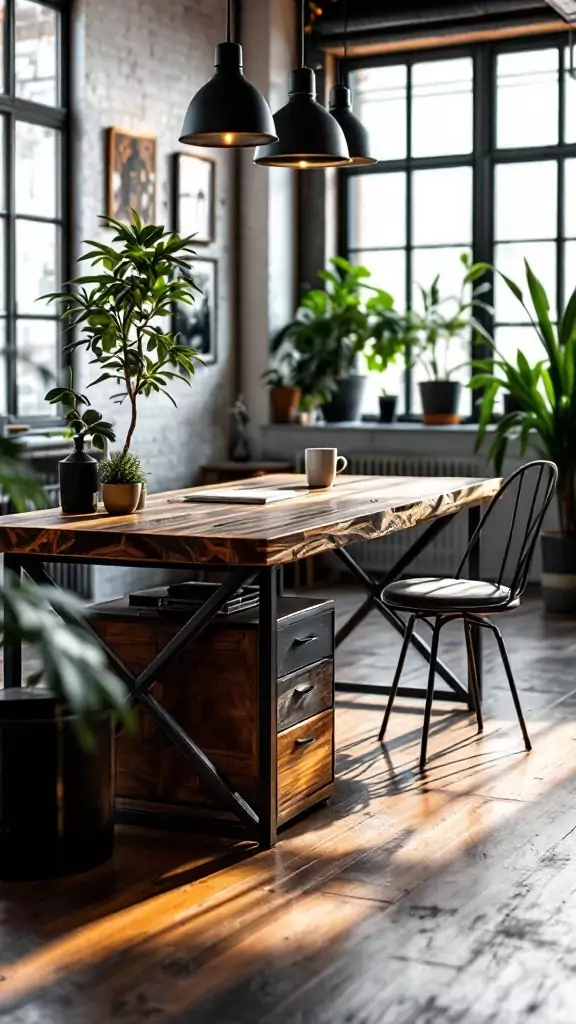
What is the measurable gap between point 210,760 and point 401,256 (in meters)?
5.68

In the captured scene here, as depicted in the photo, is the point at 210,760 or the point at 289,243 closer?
the point at 210,760

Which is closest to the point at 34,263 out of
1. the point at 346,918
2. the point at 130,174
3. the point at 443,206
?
the point at 130,174

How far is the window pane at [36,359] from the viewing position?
22.9 feet

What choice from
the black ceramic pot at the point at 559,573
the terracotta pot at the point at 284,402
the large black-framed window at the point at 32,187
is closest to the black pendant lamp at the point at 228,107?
the large black-framed window at the point at 32,187

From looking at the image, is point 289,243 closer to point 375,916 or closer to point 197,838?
point 197,838

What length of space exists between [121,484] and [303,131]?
1.40 metres

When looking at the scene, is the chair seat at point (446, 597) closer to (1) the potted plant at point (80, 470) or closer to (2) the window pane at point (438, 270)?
(1) the potted plant at point (80, 470)

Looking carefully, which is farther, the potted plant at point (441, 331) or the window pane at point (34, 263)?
the potted plant at point (441, 331)

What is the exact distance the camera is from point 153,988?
109 inches

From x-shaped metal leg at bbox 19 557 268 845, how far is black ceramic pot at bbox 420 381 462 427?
4963 millimetres

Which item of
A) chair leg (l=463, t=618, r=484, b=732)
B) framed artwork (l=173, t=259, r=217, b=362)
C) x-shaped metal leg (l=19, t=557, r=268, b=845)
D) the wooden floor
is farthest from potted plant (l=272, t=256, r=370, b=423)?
x-shaped metal leg (l=19, t=557, r=268, b=845)

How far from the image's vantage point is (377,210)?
8.93m

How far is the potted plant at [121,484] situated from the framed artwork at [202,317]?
4.15 meters

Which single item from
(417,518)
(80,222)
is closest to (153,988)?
(417,518)
